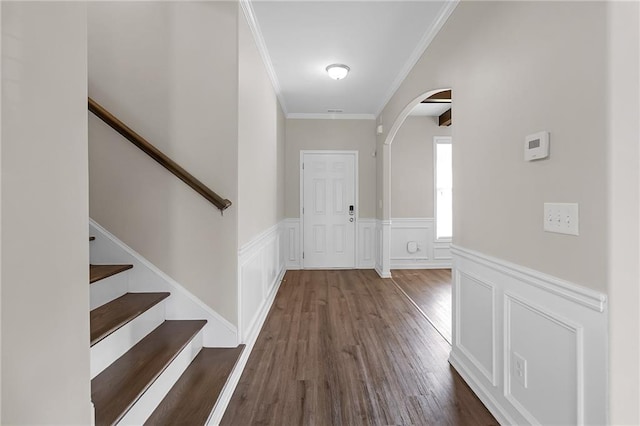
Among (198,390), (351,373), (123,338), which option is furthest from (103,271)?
(351,373)

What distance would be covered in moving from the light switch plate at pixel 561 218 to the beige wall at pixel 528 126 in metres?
0.03

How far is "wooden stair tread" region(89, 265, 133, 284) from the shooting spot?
1.79m

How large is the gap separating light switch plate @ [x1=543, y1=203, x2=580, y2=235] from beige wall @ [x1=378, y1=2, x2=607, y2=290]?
0.09ft

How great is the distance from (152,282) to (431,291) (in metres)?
3.35

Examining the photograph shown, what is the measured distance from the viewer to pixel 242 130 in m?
2.33

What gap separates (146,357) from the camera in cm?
169

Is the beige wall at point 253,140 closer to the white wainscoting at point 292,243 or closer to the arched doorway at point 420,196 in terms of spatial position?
the white wainscoting at point 292,243

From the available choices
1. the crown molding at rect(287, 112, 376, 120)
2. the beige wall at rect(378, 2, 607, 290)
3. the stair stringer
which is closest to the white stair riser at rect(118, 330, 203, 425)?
the stair stringer

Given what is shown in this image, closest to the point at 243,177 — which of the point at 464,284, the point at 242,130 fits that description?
the point at 242,130

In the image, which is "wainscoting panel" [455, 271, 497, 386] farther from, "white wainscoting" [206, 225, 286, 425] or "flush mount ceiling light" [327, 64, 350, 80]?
"flush mount ceiling light" [327, 64, 350, 80]

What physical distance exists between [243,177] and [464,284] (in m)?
1.74

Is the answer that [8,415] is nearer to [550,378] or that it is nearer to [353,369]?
[550,378]

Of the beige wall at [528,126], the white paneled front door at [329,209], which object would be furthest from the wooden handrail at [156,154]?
the white paneled front door at [329,209]

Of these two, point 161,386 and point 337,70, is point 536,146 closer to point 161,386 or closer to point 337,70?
point 161,386
